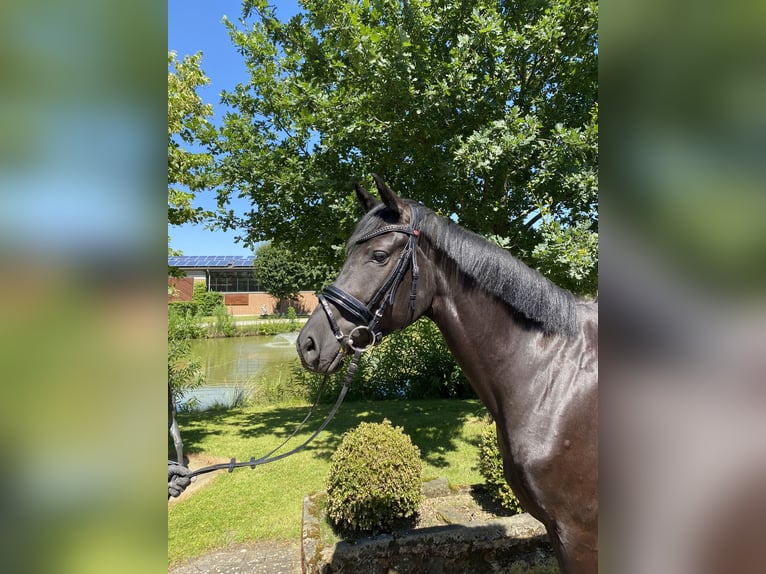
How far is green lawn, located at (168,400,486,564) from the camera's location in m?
4.03

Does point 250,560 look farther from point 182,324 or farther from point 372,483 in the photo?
point 182,324

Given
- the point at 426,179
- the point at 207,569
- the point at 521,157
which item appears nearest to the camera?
the point at 207,569

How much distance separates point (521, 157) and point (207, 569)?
4877 millimetres

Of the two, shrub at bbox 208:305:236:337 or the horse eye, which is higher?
the horse eye

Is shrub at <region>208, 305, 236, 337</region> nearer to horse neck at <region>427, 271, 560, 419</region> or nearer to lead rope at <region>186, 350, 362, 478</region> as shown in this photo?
lead rope at <region>186, 350, 362, 478</region>

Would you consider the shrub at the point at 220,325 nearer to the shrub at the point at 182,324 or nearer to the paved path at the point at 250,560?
the shrub at the point at 182,324

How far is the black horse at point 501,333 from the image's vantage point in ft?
6.12

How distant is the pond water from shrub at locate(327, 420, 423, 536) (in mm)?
4603

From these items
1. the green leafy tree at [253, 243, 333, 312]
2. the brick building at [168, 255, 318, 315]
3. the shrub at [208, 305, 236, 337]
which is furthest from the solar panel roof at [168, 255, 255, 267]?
the shrub at [208, 305, 236, 337]

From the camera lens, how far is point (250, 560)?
11.6 ft

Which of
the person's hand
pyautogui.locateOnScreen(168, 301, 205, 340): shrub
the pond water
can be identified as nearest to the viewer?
the person's hand
